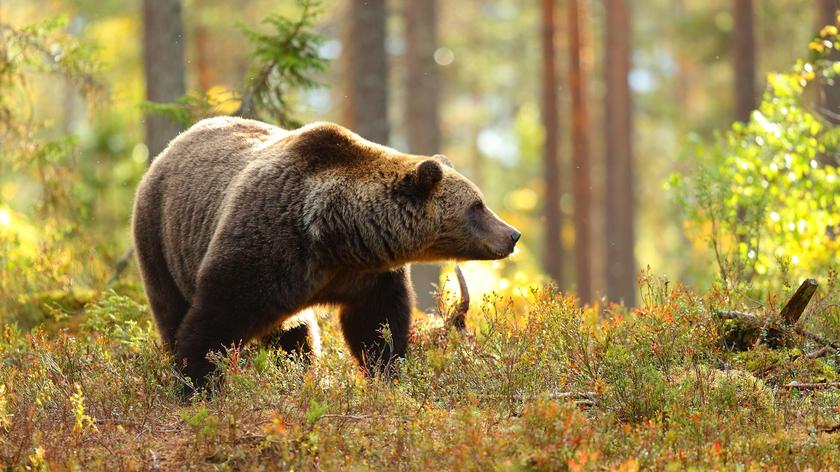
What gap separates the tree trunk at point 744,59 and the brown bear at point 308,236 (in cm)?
1683

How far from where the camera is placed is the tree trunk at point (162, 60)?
13.0 m

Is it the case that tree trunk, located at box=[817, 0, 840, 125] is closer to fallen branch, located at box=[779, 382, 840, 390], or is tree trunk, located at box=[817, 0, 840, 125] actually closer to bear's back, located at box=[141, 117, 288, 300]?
fallen branch, located at box=[779, 382, 840, 390]

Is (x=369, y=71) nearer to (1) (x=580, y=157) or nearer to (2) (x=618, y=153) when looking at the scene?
(1) (x=580, y=157)

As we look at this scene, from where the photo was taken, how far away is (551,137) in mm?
24797

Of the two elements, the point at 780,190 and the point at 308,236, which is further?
the point at 780,190

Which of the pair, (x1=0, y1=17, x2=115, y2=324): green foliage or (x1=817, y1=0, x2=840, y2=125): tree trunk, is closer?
(x1=0, y1=17, x2=115, y2=324): green foliage

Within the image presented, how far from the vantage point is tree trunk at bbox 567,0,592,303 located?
23047mm

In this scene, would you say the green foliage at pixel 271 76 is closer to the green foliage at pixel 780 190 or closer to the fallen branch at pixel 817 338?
the green foliage at pixel 780 190

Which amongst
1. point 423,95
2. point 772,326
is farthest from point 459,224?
point 423,95

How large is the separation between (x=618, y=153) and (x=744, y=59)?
12.5 ft

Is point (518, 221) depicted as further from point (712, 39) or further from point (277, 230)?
point (277, 230)

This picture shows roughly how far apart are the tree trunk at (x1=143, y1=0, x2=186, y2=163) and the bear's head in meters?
6.40

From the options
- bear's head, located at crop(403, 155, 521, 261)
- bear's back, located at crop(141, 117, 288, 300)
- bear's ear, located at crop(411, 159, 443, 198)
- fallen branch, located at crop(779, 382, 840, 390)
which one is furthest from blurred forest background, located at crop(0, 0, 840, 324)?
bear's back, located at crop(141, 117, 288, 300)

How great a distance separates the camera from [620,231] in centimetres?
2508
